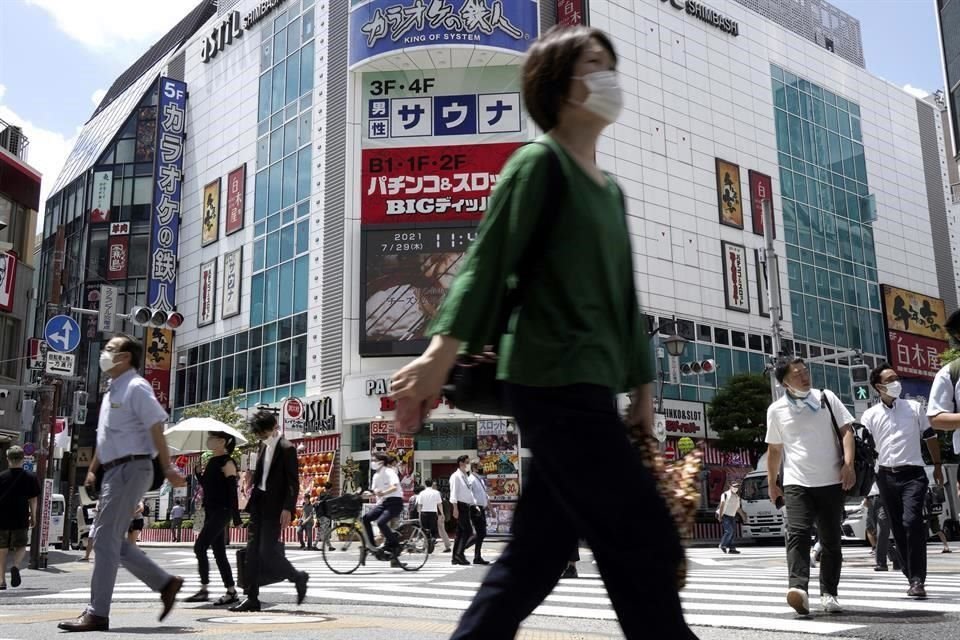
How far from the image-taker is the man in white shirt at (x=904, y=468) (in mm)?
6576

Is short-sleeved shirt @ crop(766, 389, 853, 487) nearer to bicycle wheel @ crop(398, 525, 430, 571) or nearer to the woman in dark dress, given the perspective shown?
the woman in dark dress

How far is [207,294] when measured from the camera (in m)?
43.3

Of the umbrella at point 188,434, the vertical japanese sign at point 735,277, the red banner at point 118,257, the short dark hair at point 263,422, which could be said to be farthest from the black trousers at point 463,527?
the red banner at point 118,257

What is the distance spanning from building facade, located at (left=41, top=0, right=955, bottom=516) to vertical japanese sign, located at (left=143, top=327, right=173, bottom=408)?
0.10 m

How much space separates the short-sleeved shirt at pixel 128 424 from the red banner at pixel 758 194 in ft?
130

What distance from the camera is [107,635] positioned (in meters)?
4.87

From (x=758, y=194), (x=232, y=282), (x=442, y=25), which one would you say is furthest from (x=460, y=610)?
(x=758, y=194)

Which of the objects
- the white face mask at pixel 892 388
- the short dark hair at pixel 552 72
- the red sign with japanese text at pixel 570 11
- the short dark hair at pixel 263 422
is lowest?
the short dark hair at pixel 263 422

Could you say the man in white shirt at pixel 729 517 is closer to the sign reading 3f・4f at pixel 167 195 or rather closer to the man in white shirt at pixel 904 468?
the man in white shirt at pixel 904 468

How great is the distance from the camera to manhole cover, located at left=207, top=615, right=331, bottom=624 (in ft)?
18.9

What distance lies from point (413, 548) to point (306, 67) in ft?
97.9

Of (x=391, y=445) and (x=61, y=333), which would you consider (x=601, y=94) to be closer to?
(x=61, y=333)

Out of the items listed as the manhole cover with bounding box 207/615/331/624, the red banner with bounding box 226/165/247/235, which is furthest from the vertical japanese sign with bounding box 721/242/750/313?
the manhole cover with bounding box 207/615/331/624

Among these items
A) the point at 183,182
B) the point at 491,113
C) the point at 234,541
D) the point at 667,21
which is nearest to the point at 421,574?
the point at 234,541
